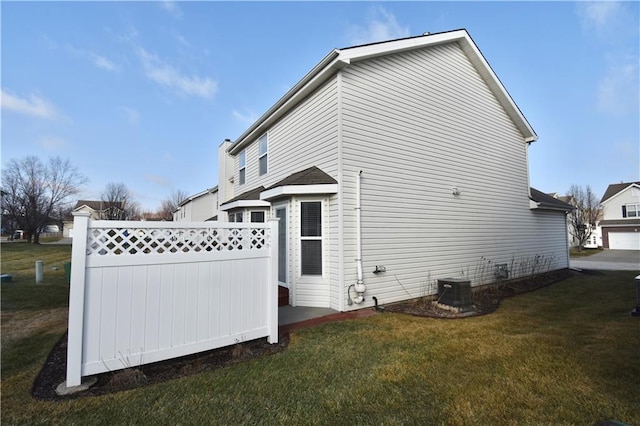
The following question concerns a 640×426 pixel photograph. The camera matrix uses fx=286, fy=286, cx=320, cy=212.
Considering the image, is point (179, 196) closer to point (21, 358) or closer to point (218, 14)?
point (218, 14)

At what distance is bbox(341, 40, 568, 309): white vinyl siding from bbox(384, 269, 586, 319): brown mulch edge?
14.8 inches

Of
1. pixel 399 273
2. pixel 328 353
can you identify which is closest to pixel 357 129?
pixel 399 273

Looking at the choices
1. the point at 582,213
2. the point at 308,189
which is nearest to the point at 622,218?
the point at 582,213

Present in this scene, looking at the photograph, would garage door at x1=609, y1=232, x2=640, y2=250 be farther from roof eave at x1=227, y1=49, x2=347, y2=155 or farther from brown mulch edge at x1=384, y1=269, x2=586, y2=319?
roof eave at x1=227, y1=49, x2=347, y2=155

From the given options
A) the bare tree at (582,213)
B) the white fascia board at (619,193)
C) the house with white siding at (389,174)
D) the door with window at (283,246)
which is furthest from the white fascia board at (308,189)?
the white fascia board at (619,193)

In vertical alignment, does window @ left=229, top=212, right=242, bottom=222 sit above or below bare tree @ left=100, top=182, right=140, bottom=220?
below

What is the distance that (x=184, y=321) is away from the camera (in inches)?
143

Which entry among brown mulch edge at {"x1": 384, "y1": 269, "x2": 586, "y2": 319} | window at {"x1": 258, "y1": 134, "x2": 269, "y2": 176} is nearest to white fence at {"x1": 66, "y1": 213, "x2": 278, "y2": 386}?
brown mulch edge at {"x1": 384, "y1": 269, "x2": 586, "y2": 319}

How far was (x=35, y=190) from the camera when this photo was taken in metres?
28.6

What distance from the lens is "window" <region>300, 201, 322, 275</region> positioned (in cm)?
686

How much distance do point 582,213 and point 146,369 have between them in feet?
150

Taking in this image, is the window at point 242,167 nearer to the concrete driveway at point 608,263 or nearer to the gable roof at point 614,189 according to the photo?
the concrete driveway at point 608,263

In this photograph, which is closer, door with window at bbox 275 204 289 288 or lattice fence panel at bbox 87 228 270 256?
lattice fence panel at bbox 87 228 270 256

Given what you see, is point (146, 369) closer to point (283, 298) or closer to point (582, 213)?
point (283, 298)
